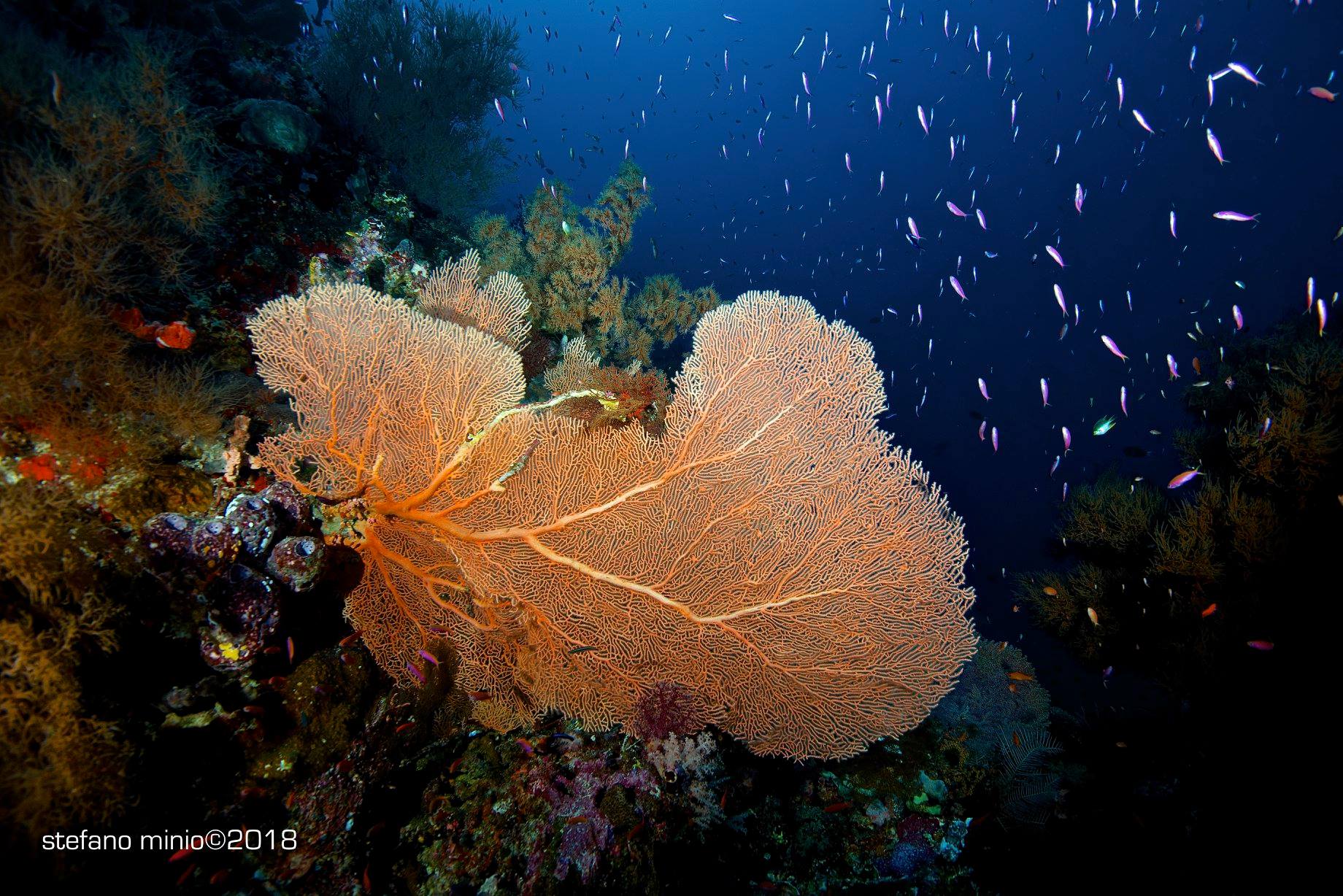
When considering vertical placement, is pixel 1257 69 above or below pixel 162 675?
above

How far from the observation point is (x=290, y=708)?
124 inches

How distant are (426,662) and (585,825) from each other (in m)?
1.64

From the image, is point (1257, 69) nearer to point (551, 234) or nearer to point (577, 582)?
point (551, 234)

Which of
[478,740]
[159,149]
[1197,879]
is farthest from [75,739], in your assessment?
[1197,879]

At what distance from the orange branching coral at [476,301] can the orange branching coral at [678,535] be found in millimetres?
866

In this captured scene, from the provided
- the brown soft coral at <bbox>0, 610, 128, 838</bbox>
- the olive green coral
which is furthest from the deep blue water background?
the brown soft coral at <bbox>0, 610, 128, 838</bbox>

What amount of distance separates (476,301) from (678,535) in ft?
8.64

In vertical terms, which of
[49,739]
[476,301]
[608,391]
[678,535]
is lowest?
[49,739]

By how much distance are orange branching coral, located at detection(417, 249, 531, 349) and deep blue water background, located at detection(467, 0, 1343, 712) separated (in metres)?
22.0

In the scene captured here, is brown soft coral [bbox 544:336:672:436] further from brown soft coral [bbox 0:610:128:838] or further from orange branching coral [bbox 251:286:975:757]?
brown soft coral [bbox 0:610:128:838]

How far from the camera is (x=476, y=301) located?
425cm

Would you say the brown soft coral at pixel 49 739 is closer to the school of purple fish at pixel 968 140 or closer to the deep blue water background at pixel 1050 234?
the school of purple fish at pixel 968 140

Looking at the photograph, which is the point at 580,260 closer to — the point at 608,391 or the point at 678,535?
the point at 608,391

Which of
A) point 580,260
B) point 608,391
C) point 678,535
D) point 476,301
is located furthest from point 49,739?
point 580,260
